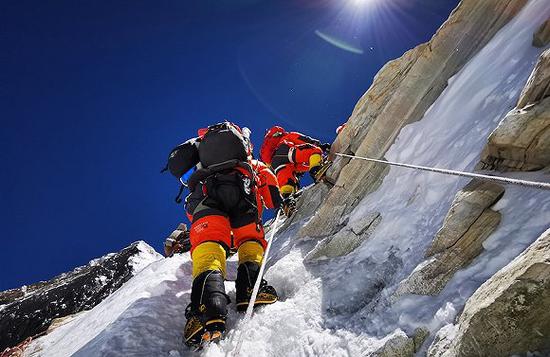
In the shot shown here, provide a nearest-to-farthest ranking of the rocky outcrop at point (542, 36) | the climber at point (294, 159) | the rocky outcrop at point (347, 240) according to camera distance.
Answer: the rocky outcrop at point (542, 36), the rocky outcrop at point (347, 240), the climber at point (294, 159)

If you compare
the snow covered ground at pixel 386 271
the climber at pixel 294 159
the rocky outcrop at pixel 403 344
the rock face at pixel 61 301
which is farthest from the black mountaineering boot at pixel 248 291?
the rock face at pixel 61 301

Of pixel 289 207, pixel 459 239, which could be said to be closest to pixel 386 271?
pixel 459 239

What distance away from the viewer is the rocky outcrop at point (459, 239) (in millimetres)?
2828

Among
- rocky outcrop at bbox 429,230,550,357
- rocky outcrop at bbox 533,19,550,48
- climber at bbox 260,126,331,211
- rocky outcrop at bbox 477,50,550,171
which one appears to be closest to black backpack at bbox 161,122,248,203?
rocky outcrop at bbox 477,50,550,171

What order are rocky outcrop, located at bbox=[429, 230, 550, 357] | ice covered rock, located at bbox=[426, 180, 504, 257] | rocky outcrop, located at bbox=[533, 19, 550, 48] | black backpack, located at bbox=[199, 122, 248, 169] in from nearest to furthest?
1. rocky outcrop, located at bbox=[429, 230, 550, 357]
2. ice covered rock, located at bbox=[426, 180, 504, 257]
3. rocky outcrop, located at bbox=[533, 19, 550, 48]
4. black backpack, located at bbox=[199, 122, 248, 169]

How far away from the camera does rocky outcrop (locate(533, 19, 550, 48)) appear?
4391 mm

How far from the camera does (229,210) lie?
16.4ft

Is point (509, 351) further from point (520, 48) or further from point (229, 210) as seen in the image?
point (520, 48)

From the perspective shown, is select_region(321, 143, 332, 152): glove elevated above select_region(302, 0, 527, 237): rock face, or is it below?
above

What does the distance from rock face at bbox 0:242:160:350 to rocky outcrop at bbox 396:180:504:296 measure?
39.6 feet

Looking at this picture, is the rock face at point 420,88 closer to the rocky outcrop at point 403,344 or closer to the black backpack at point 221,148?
the black backpack at point 221,148

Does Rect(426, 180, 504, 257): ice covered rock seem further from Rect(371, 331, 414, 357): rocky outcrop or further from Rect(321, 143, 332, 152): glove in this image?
Rect(321, 143, 332, 152): glove

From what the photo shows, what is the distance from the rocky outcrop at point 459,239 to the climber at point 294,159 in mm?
6650

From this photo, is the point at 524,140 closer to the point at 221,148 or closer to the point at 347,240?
the point at 347,240
